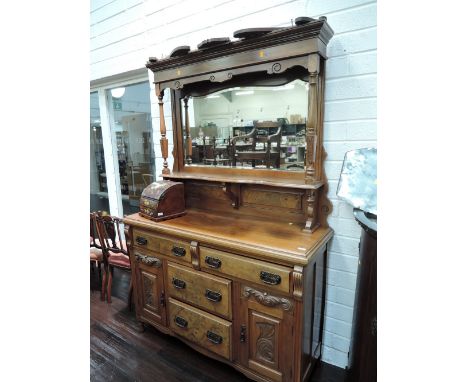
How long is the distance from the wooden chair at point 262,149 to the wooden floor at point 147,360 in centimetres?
141

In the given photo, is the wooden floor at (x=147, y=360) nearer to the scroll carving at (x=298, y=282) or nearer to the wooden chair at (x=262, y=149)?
the scroll carving at (x=298, y=282)

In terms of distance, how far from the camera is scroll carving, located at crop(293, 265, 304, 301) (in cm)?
128

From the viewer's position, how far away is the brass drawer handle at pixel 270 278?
4.39 ft

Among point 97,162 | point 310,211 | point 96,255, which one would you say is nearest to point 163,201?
point 310,211

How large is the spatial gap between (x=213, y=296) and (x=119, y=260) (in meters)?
1.31

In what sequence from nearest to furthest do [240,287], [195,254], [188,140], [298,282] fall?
[298,282] < [240,287] < [195,254] < [188,140]

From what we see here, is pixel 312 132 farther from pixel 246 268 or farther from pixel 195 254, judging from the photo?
pixel 195 254

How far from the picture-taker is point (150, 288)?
1.96 metres

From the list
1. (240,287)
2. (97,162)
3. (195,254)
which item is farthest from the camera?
(97,162)

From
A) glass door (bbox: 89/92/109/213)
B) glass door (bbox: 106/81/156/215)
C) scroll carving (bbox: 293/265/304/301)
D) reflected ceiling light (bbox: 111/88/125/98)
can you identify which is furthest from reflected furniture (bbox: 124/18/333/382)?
glass door (bbox: 89/92/109/213)

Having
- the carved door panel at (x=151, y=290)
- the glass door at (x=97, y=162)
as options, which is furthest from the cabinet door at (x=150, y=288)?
the glass door at (x=97, y=162)
